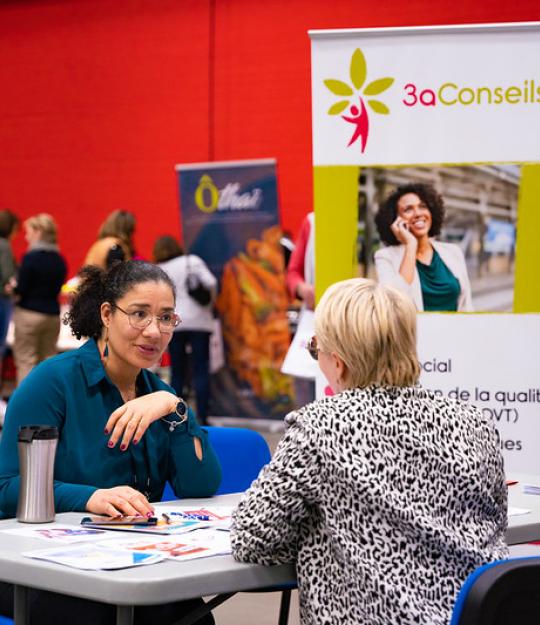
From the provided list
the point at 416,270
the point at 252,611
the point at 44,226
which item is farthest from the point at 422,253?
the point at 44,226

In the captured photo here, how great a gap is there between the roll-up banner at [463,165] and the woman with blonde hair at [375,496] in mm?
1929

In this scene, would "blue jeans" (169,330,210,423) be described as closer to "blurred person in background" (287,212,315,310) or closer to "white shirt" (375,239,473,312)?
"blurred person in background" (287,212,315,310)

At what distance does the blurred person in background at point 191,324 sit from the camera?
25.4 ft

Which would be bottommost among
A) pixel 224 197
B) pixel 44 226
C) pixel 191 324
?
pixel 191 324

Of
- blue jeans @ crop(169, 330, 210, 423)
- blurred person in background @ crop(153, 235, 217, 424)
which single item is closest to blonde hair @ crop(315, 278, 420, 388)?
blurred person in background @ crop(153, 235, 217, 424)

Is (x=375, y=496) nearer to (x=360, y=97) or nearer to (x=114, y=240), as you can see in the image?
(x=360, y=97)

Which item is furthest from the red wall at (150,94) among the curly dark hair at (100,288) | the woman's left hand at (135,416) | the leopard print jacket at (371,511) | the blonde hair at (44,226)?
the leopard print jacket at (371,511)

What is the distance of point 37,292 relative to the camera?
7.88 meters

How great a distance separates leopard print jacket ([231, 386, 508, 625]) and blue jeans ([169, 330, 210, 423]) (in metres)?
5.92

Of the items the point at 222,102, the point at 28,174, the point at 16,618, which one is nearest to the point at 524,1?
the point at 222,102

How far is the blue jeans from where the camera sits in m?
7.81

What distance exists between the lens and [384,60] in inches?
152

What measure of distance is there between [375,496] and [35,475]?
749mm

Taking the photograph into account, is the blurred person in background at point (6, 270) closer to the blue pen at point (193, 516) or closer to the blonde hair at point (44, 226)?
the blonde hair at point (44, 226)
